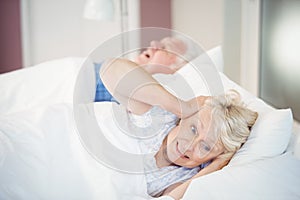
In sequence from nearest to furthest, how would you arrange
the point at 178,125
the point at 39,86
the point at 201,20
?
1. the point at 178,125
2. the point at 39,86
3. the point at 201,20

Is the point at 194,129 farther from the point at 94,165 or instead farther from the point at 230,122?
the point at 94,165

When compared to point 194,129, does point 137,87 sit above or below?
above

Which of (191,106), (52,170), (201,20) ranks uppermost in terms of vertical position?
(201,20)

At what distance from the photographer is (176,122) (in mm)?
1183

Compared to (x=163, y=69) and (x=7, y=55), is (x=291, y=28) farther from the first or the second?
(x=7, y=55)

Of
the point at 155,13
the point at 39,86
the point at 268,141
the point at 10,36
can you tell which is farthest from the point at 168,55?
the point at 10,36

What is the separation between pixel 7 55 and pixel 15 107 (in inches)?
59.7

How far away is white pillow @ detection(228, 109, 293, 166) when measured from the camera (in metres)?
1.08

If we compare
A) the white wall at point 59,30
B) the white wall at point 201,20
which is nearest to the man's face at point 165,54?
the white wall at point 201,20

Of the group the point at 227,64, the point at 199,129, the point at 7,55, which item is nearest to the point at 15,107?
the point at 199,129

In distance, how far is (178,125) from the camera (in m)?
1.17

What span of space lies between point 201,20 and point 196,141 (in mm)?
1441

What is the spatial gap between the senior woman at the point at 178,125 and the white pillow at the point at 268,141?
0.13 ft

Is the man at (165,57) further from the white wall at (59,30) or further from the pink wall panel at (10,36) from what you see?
the pink wall panel at (10,36)
